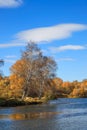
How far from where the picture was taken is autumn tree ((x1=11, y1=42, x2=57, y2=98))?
87.6 m

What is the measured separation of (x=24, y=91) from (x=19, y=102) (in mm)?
11907

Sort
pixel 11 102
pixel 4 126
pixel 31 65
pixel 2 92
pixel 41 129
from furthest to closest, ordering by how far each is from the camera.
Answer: pixel 31 65
pixel 2 92
pixel 11 102
pixel 4 126
pixel 41 129

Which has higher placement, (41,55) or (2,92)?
(41,55)

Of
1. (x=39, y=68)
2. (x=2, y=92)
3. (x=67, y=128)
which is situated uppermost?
(x=39, y=68)

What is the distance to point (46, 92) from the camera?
9944 centimetres

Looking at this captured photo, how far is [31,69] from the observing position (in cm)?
8800

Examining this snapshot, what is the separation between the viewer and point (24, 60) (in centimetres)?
8819

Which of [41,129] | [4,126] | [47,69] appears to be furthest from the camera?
[47,69]

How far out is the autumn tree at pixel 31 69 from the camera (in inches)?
3450

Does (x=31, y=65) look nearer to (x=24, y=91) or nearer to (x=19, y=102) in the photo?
(x=24, y=91)

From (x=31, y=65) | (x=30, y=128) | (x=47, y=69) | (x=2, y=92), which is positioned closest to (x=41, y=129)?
(x=30, y=128)

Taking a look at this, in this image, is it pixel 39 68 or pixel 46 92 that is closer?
pixel 39 68

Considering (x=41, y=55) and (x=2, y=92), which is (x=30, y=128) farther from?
(x=41, y=55)

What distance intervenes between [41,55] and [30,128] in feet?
185
